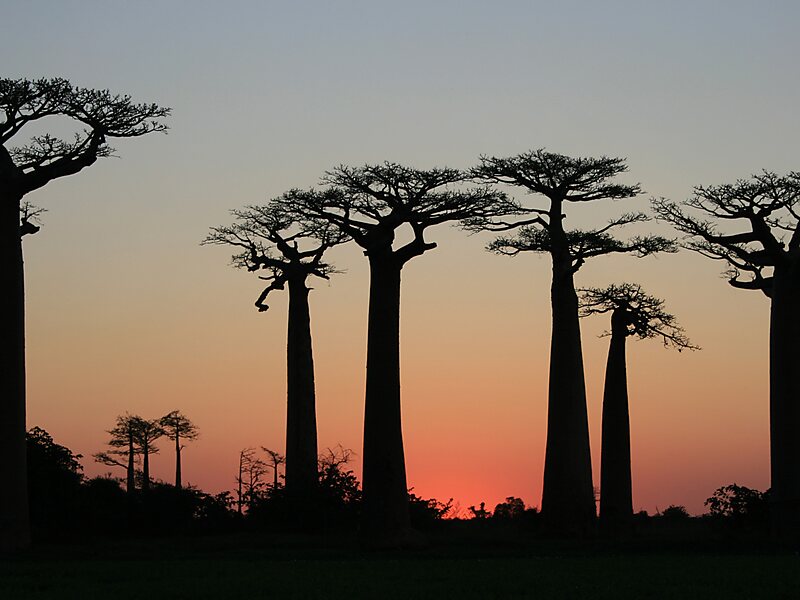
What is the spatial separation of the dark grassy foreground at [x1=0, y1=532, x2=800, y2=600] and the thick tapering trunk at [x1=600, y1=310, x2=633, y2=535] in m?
9.10

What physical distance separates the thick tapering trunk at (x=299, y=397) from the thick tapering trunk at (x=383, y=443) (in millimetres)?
8720

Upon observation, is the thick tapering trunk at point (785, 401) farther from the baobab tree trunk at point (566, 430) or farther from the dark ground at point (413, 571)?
the baobab tree trunk at point (566, 430)

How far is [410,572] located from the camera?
64.5 feet

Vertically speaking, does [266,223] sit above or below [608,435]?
above

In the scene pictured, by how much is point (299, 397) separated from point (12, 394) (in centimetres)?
1388

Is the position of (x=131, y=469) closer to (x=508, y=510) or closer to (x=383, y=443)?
(x=508, y=510)

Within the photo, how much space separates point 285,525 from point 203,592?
1828 cm

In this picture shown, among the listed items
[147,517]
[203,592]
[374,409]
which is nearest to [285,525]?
[147,517]

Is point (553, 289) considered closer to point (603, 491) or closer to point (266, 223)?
point (603, 491)

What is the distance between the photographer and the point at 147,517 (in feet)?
114

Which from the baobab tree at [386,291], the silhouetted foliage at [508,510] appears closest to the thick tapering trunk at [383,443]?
the baobab tree at [386,291]

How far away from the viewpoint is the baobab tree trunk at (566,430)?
109ft

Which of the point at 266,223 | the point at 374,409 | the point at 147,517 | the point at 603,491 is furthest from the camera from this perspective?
the point at 266,223

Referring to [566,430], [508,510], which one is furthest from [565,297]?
[508,510]
